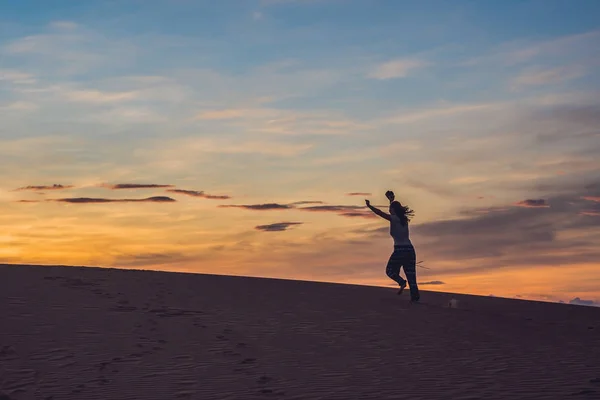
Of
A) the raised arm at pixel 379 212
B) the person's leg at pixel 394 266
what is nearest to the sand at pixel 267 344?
the person's leg at pixel 394 266

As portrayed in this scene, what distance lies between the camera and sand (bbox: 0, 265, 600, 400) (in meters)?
10.1

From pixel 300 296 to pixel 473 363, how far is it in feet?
22.7

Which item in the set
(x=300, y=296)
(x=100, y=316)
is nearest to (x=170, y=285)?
(x=300, y=296)

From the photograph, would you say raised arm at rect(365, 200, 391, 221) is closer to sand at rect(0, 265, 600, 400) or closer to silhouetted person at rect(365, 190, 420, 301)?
silhouetted person at rect(365, 190, 420, 301)

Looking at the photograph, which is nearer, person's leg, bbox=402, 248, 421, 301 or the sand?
the sand

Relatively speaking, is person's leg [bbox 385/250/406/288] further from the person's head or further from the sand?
the person's head

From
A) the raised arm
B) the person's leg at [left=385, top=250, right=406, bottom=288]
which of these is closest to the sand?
the person's leg at [left=385, top=250, right=406, bottom=288]

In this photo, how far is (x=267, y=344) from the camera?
41.6 ft

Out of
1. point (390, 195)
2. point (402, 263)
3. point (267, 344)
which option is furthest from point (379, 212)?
point (267, 344)

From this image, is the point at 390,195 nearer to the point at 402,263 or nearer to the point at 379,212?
the point at 379,212

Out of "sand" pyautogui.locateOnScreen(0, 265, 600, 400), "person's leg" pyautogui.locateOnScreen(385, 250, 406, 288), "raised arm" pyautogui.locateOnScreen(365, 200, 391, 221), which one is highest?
"raised arm" pyautogui.locateOnScreen(365, 200, 391, 221)

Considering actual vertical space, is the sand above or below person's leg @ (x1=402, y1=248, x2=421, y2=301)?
below

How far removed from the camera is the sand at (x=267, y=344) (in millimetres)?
10102

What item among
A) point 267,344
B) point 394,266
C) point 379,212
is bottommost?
point 267,344
